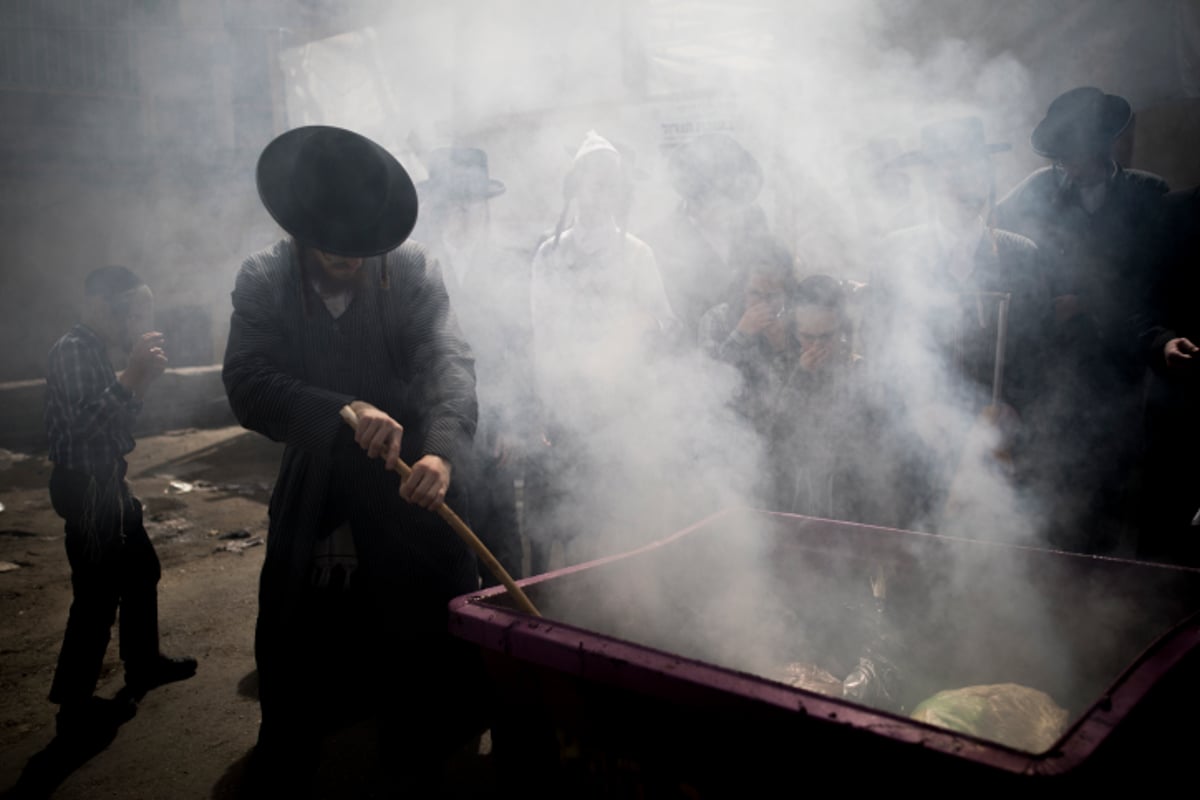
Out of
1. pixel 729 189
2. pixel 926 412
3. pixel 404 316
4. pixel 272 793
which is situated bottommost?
pixel 272 793

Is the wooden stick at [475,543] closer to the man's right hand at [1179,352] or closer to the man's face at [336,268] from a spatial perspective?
the man's face at [336,268]

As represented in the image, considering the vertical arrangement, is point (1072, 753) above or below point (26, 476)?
above

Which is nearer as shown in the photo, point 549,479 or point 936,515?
point 936,515

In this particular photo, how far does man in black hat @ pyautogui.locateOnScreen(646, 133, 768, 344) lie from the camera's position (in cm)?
444

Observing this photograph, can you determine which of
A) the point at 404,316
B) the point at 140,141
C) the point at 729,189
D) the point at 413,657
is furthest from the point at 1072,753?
the point at 140,141

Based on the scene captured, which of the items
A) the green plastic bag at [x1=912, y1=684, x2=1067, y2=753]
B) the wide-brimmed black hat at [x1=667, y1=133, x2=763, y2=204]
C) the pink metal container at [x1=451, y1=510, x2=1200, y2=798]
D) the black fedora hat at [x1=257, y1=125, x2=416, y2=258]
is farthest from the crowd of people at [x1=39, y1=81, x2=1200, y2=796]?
the green plastic bag at [x1=912, y1=684, x2=1067, y2=753]

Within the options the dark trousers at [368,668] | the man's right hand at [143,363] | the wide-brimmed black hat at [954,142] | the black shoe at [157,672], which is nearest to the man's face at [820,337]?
the wide-brimmed black hat at [954,142]

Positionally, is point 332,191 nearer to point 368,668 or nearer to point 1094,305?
point 368,668

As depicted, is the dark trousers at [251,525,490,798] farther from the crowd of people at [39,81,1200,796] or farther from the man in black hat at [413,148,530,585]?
the man in black hat at [413,148,530,585]

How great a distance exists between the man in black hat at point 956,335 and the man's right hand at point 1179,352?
1.55 feet

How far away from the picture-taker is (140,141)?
451 inches

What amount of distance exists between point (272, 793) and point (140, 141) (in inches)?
470

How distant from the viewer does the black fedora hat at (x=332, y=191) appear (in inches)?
91.2

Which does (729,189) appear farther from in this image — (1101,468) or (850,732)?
(850,732)
